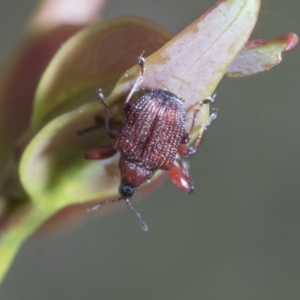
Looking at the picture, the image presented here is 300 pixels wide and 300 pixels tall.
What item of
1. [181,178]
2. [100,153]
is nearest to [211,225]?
[181,178]

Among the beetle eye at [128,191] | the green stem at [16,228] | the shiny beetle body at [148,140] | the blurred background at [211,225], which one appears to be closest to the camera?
the green stem at [16,228]

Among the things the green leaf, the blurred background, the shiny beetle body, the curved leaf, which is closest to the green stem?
the curved leaf

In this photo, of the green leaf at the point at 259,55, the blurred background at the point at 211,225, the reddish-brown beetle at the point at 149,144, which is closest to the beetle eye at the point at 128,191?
the reddish-brown beetle at the point at 149,144

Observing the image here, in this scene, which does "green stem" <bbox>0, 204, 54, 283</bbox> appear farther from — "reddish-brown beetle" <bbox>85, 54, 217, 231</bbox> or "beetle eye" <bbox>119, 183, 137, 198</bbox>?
"beetle eye" <bbox>119, 183, 137, 198</bbox>

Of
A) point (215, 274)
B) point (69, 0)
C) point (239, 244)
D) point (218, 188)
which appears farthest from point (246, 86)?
point (69, 0)

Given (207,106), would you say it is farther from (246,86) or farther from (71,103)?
(246,86)

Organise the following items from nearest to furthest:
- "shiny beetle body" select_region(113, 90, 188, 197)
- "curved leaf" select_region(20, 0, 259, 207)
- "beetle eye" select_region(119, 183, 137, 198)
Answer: "curved leaf" select_region(20, 0, 259, 207) → "shiny beetle body" select_region(113, 90, 188, 197) → "beetle eye" select_region(119, 183, 137, 198)

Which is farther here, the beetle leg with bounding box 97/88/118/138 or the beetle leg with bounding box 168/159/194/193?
the beetle leg with bounding box 168/159/194/193

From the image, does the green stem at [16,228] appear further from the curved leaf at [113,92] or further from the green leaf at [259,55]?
the green leaf at [259,55]
